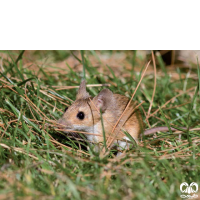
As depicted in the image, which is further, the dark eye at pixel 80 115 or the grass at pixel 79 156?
the dark eye at pixel 80 115

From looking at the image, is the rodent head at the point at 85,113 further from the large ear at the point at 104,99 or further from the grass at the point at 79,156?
the grass at the point at 79,156

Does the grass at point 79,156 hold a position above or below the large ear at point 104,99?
below

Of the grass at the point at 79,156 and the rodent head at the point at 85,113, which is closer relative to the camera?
the grass at the point at 79,156

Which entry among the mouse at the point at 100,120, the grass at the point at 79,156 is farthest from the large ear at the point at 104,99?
the grass at the point at 79,156

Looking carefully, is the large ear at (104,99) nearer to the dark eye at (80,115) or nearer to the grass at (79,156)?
the dark eye at (80,115)

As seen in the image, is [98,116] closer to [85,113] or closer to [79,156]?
[85,113]

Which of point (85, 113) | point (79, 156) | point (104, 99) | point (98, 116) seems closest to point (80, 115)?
A: point (85, 113)

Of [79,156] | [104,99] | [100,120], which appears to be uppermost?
[104,99]

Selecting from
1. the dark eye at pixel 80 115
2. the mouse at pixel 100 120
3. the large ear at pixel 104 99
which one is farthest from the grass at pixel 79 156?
the large ear at pixel 104 99
